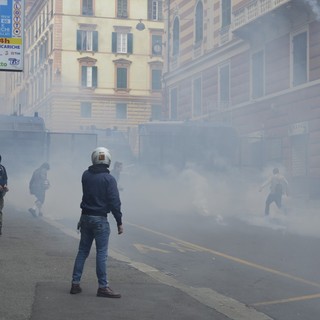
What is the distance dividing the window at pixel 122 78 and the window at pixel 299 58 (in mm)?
38034

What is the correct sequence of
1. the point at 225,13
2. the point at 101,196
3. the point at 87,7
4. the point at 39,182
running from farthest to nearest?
the point at 87,7
the point at 225,13
the point at 39,182
the point at 101,196

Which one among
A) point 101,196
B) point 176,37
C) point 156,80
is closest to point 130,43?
point 156,80

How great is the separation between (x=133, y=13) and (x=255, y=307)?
5608 centimetres

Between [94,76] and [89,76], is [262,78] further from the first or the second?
[94,76]

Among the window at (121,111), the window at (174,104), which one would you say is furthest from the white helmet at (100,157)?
the window at (121,111)

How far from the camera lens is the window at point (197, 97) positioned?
32344mm

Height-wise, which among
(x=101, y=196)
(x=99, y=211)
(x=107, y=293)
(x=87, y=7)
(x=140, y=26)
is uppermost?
(x=87, y=7)

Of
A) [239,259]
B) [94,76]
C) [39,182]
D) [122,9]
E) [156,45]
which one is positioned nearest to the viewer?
[239,259]

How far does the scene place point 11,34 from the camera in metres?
14.9

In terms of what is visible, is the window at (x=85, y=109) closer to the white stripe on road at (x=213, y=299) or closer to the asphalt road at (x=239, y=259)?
the asphalt road at (x=239, y=259)

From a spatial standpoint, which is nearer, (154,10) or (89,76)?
(89,76)

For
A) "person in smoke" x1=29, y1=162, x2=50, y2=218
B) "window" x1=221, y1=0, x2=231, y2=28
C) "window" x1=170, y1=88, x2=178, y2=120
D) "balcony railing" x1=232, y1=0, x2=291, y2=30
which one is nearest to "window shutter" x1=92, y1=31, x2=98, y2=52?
"window" x1=170, y1=88, x2=178, y2=120

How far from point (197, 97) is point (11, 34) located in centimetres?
1857

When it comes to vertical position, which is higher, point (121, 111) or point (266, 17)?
point (266, 17)
